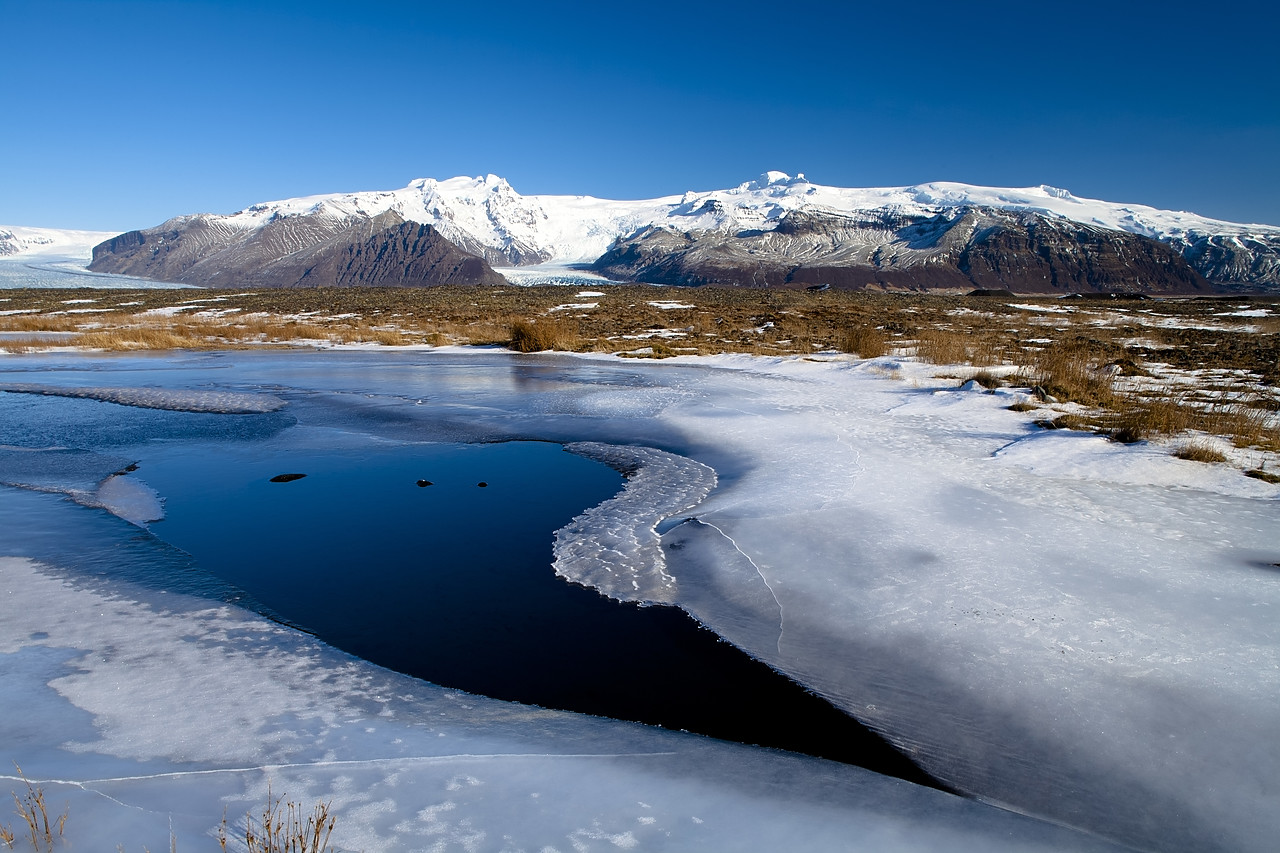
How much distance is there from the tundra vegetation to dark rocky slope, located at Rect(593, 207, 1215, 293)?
418 ft

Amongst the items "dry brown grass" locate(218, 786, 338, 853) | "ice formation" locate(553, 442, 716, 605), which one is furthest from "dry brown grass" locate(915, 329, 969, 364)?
"dry brown grass" locate(218, 786, 338, 853)

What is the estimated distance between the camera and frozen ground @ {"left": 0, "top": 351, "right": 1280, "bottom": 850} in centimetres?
277

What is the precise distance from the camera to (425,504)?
6.87m

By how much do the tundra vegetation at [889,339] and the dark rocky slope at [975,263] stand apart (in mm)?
127387

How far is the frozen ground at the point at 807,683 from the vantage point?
2.77 m

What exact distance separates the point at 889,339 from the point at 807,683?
21471 millimetres

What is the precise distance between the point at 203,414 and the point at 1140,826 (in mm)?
12929

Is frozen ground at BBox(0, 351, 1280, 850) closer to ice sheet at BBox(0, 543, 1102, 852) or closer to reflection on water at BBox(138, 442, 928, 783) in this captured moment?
ice sheet at BBox(0, 543, 1102, 852)

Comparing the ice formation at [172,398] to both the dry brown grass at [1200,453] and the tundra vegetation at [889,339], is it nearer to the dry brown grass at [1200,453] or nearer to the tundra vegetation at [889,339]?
the tundra vegetation at [889,339]

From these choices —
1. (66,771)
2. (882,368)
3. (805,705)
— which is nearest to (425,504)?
(66,771)

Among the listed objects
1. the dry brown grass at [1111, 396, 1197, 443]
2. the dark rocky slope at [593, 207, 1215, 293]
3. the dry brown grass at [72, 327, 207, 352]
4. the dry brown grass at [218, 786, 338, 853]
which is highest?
the dark rocky slope at [593, 207, 1215, 293]

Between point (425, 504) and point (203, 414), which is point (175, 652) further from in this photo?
point (203, 414)

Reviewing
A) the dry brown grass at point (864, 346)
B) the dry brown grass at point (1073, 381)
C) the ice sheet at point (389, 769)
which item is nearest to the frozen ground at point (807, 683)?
the ice sheet at point (389, 769)

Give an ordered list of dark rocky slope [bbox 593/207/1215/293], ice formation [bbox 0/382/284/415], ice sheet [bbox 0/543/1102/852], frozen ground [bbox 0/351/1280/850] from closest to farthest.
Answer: ice sheet [bbox 0/543/1102/852]
frozen ground [bbox 0/351/1280/850]
ice formation [bbox 0/382/284/415]
dark rocky slope [bbox 593/207/1215/293]
